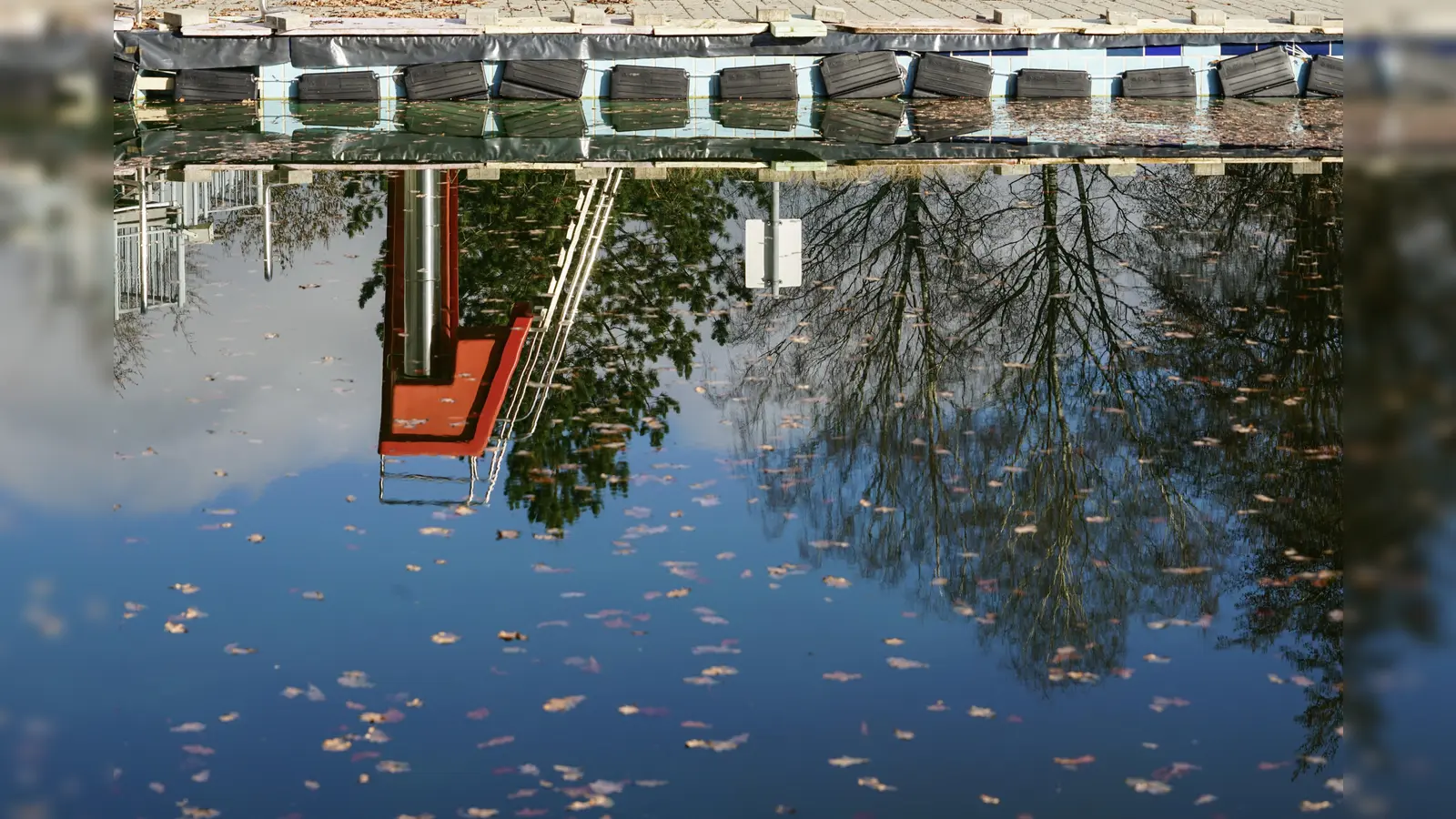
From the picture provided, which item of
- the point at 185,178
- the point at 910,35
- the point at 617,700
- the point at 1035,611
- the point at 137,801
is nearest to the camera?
the point at 137,801

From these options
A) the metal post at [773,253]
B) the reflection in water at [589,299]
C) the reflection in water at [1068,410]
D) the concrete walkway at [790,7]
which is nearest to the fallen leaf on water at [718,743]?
the reflection in water at [1068,410]

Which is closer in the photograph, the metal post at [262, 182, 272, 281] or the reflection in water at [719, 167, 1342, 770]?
the reflection in water at [719, 167, 1342, 770]

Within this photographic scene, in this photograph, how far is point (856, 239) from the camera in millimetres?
14422

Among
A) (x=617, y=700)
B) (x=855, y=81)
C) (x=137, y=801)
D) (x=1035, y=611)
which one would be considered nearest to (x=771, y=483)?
(x=1035, y=611)

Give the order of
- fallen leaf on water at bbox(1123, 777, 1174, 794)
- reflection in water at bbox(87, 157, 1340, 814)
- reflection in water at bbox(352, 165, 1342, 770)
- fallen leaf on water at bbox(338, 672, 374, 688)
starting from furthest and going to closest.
Result: reflection in water at bbox(352, 165, 1342, 770), reflection in water at bbox(87, 157, 1340, 814), fallen leaf on water at bbox(338, 672, 374, 688), fallen leaf on water at bbox(1123, 777, 1174, 794)

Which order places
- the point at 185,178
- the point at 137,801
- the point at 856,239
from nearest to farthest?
1. the point at 137,801
2. the point at 856,239
3. the point at 185,178

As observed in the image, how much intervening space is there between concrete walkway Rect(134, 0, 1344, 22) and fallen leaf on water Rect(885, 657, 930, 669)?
1609 centimetres

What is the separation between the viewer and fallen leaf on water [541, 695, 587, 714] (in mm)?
6284

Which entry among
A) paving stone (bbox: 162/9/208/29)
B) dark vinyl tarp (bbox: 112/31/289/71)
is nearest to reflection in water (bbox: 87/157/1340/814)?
dark vinyl tarp (bbox: 112/31/289/71)

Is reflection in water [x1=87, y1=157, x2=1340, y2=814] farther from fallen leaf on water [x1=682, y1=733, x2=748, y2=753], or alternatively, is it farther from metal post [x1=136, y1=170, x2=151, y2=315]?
metal post [x1=136, y1=170, x2=151, y2=315]

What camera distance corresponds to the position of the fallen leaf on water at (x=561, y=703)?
628 centimetres

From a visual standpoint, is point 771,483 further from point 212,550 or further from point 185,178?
point 185,178

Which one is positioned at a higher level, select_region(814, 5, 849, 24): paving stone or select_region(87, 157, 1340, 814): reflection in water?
select_region(814, 5, 849, 24): paving stone
